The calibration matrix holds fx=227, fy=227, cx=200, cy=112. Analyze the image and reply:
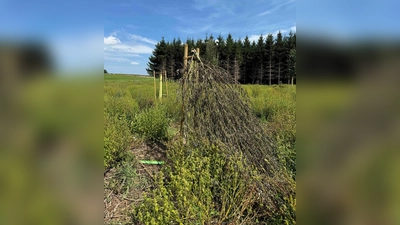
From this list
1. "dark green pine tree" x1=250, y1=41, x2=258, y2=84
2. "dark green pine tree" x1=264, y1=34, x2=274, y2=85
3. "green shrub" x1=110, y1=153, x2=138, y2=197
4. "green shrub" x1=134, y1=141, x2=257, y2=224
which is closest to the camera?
"green shrub" x1=134, y1=141, x2=257, y2=224

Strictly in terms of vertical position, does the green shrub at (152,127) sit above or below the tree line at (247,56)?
below

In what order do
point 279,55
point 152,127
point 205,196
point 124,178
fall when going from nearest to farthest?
1. point 205,196
2. point 124,178
3. point 152,127
4. point 279,55

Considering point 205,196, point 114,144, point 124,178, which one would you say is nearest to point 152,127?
point 114,144

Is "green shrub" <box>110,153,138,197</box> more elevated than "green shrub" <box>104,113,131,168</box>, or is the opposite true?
"green shrub" <box>104,113,131,168</box>

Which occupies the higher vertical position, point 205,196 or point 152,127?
point 152,127

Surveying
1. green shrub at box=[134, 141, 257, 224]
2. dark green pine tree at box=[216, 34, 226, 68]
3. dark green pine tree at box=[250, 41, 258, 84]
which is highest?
dark green pine tree at box=[216, 34, 226, 68]
